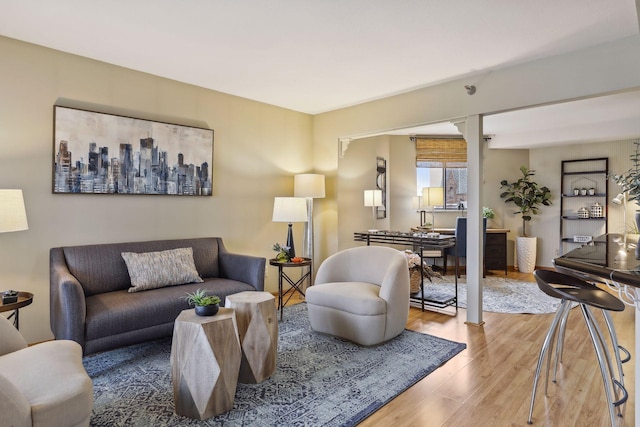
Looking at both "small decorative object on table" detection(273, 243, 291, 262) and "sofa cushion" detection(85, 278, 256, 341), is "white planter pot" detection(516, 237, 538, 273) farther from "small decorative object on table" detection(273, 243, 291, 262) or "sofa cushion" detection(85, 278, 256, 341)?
"sofa cushion" detection(85, 278, 256, 341)

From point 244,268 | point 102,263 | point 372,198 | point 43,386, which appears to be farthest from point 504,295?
point 43,386

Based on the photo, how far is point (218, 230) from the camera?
4.21 m

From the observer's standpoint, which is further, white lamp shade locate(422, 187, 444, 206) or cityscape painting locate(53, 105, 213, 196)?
white lamp shade locate(422, 187, 444, 206)

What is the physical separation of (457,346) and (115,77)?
12.6ft

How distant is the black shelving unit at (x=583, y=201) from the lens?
240 inches

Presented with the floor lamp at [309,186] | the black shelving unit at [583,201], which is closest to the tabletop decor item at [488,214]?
the black shelving unit at [583,201]

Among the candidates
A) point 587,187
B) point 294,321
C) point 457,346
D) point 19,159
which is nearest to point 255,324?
point 294,321

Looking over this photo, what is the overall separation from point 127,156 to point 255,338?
2194 mm

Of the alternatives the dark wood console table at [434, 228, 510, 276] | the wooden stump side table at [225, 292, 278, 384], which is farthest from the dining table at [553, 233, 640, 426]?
the dark wood console table at [434, 228, 510, 276]

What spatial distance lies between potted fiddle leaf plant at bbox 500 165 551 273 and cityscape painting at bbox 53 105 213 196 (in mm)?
5340

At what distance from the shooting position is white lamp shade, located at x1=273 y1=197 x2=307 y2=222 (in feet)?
13.5

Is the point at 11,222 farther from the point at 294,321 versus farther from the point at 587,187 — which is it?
the point at 587,187

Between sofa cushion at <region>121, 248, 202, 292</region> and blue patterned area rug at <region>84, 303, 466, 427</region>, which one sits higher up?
sofa cushion at <region>121, 248, 202, 292</region>

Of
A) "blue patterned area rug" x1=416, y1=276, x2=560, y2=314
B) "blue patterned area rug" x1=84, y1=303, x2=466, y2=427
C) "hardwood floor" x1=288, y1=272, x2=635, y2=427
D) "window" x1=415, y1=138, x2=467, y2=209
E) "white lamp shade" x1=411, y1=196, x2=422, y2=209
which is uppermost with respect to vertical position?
"window" x1=415, y1=138, x2=467, y2=209
